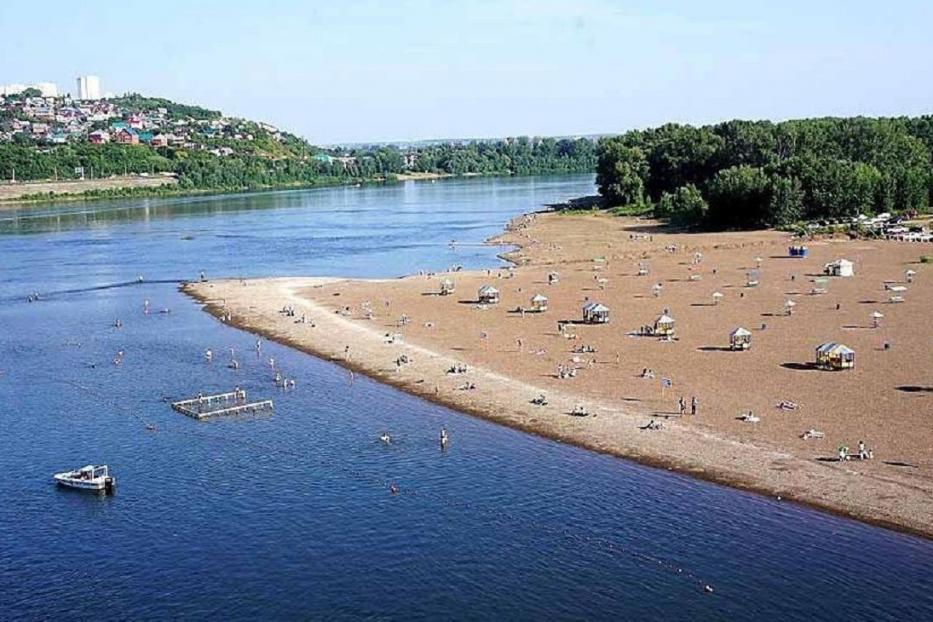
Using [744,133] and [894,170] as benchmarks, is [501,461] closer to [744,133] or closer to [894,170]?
[894,170]

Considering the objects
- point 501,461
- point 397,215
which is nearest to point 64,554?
point 501,461

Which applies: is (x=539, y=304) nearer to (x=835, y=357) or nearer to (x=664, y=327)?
(x=664, y=327)

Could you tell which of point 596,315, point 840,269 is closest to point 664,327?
point 596,315

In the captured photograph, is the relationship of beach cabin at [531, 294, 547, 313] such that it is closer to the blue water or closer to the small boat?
the blue water

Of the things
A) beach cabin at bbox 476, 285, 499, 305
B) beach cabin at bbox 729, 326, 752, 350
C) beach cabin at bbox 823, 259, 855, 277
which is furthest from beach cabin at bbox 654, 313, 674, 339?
beach cabin at bbox 823, 259, 855, 277

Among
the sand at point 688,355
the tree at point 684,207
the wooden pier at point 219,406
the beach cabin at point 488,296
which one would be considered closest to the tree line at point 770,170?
the tree at point 684,207

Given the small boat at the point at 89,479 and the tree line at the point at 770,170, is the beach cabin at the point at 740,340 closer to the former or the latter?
the small boat at the point at 89,479

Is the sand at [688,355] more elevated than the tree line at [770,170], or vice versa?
the tree line at [770,170]
